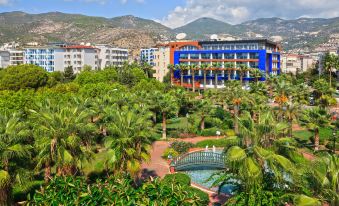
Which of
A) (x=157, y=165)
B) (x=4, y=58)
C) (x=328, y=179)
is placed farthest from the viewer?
(x=4, y=58)

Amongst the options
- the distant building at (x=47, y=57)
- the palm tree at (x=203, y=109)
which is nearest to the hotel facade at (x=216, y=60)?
the distant building at (x=47, y=57)

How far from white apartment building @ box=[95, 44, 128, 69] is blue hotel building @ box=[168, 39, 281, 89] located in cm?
3919

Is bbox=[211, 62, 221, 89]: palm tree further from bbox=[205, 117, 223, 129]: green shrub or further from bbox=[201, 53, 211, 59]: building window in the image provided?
bbox=[205, 117, 223, 129]: green shrub

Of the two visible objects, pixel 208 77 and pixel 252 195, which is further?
pixel 208 77

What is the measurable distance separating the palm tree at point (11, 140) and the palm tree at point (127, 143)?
433 centimetres

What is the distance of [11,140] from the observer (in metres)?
17.4

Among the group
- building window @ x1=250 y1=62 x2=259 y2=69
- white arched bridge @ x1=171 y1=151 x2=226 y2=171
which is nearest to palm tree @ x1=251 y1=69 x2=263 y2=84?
building window @ x1=250 y1=62 x2=259 y2=69

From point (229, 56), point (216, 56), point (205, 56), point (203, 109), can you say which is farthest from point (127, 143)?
point (205, 56)

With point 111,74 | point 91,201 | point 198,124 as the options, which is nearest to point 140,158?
point 91,201

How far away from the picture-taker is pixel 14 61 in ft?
481

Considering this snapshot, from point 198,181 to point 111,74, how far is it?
6124 centimetres

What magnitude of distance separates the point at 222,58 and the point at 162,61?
18.3 meters

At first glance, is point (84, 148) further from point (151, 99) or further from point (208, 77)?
point (208, 77)

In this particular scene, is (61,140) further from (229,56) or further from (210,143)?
(229,56)
